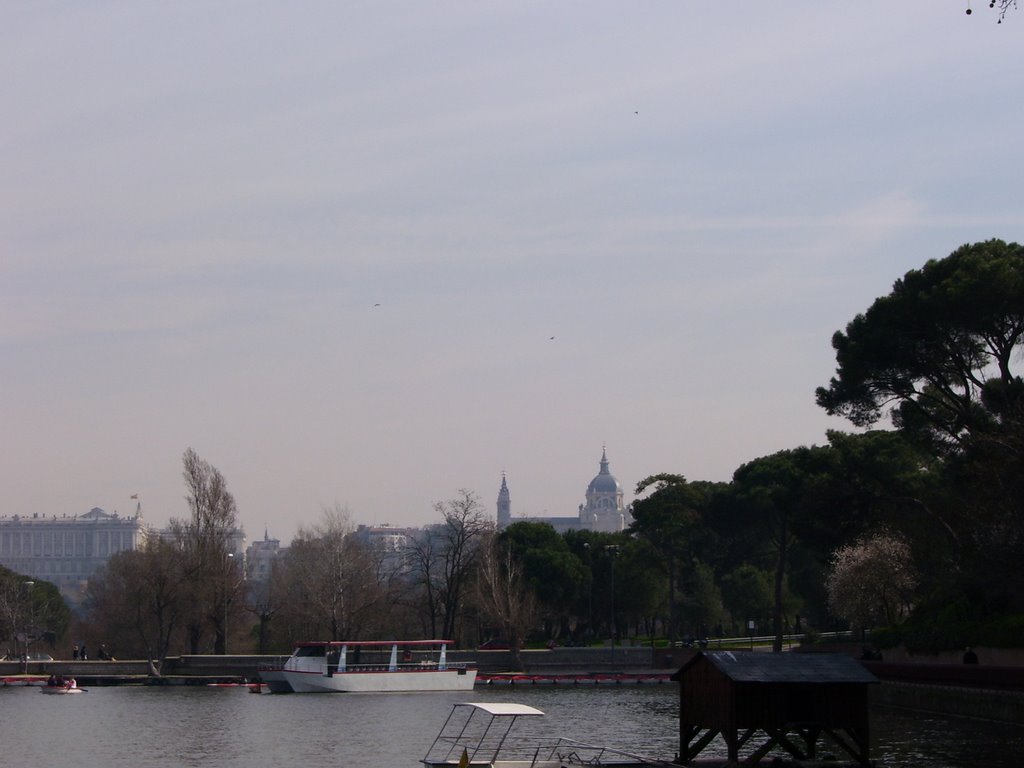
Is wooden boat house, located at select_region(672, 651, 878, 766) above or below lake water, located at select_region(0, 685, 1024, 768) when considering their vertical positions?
above

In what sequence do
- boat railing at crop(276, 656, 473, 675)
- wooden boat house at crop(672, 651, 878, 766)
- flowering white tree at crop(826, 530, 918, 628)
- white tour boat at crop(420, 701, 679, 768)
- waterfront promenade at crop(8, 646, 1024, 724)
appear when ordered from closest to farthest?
wooden boat house at crop(672, 651, 878, 766)
white tour boat at crop(420, 701, 679, 768)
flowering white tree at crop(826, 530, 918, 628)
boat railing at crop(276, 656, 473, 675)
waterfront promenade at crop(8, 646, 1024, 724)

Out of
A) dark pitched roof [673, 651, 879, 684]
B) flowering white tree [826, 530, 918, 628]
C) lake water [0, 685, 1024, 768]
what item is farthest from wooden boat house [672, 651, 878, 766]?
flowering white tree [826, 530, 918, 628]

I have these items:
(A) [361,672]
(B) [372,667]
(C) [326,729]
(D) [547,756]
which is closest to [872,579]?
(B) [372,667]

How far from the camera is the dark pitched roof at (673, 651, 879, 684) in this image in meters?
30.6

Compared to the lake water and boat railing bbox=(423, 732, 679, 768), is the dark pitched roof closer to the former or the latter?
boat railing bbox=(423, 732, 679, 768)

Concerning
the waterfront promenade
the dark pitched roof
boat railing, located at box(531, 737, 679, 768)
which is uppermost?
the dark pitched roof

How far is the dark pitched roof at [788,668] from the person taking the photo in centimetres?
3059

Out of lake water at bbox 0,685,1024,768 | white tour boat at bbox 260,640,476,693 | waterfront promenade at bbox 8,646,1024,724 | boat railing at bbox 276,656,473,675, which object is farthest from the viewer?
waterfront promenade at bbox 8,646,1024,724

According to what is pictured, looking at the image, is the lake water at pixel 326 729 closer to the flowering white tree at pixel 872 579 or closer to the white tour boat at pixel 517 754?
the white tour boat at pixel 517 754

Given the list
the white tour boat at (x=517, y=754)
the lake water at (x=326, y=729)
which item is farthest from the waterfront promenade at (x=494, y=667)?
the white tour boat at (x=517, y=754)

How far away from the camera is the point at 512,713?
1336 inches

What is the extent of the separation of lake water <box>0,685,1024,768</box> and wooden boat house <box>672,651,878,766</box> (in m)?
2.77

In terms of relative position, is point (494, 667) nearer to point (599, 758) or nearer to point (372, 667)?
point (372, 667)

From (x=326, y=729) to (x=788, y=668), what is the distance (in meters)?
21.4
